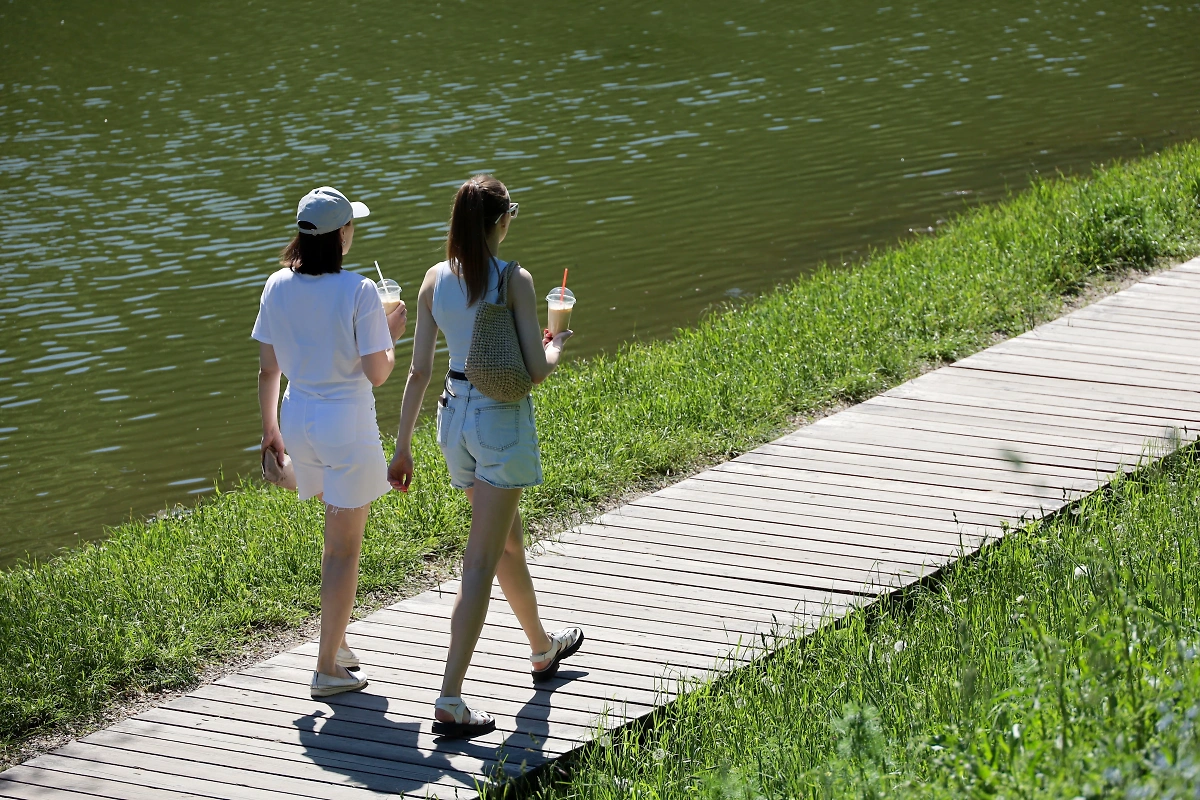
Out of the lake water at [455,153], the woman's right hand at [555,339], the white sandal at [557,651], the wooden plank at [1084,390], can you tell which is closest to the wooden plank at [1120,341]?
the wooden plank at [1084,390]

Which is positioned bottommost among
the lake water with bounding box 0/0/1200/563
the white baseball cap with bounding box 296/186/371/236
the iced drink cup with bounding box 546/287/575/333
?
the lake water with bounding box 0/0/1200/563

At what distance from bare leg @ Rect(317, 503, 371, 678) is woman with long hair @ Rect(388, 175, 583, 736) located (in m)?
0.34

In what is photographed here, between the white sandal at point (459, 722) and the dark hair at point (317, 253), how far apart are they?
1.54 meters

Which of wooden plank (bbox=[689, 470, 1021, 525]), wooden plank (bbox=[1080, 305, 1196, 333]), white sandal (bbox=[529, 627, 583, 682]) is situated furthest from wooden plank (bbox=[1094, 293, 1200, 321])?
white sandal (bbox=[529, 627, 583, 682])

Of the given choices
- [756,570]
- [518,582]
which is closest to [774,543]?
[756,570]

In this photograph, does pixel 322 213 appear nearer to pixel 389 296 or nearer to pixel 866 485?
pixel 389 296

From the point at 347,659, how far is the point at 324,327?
A: 1.26 m

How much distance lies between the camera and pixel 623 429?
713 cm

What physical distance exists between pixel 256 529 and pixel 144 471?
3.07 meters

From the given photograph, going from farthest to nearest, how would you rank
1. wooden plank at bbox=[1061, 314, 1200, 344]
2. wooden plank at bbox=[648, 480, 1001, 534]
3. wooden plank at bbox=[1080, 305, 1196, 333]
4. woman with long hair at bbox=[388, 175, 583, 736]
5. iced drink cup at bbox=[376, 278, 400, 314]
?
wooden plank at bbox=[1080, 305, 1196, 333] < wooden plank at bbox=[1061, 314, 1200, 344] < wooden plank at bbox=[648, 480, 1001, 534] < iced drink cup at bbox=[376, 278, 400, 314] < woman with long hair at bbox=[388, 175, 583, 736]

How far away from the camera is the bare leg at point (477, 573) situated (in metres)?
4.22

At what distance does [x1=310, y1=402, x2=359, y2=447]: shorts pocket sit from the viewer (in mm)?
4418

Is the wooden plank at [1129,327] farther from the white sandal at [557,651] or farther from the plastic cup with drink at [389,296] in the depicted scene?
the plastic cup with drink at [389,296]

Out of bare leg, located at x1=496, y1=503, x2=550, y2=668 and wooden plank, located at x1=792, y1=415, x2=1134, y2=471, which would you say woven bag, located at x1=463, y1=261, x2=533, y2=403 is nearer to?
bare leg, located at x1=496, y1=503, x2=550, y2=668
